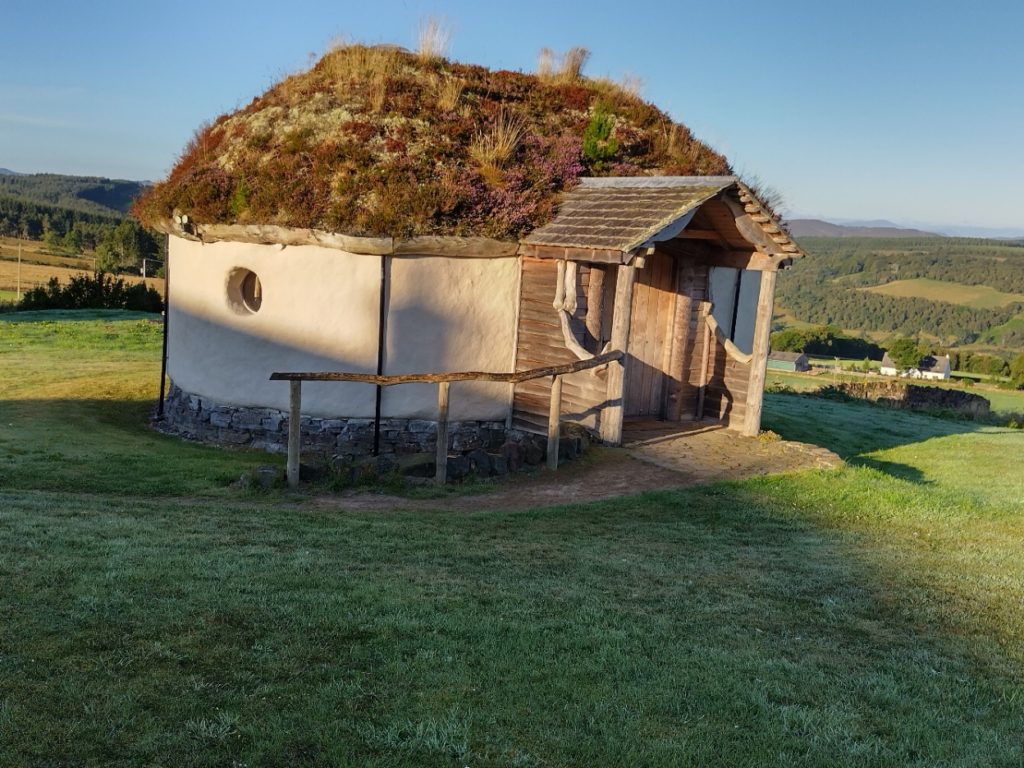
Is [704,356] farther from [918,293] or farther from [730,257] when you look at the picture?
[918,293]

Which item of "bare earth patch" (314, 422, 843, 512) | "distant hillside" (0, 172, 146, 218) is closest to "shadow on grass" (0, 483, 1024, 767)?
"bare earth patch" (314, 422, 843, 512)

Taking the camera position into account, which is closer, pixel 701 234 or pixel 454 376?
pixel 454 376

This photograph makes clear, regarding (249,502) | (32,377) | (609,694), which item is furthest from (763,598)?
(32,377)

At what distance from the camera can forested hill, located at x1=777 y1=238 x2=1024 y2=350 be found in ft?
412

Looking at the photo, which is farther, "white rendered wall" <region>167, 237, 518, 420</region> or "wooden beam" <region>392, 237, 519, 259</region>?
"white rendered wall" <region>167, 237, 518, 420</region>

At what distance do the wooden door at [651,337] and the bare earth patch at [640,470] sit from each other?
826mm

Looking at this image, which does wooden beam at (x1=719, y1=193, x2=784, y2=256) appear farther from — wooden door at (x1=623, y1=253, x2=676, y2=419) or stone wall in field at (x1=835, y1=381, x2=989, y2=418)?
stone wall in field at (x1=835, y1=381, x2=989, y2=418)

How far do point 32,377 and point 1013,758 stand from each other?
18312mm

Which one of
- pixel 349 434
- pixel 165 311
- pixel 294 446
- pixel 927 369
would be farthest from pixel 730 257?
pixel 927 369

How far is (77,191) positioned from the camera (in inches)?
5531

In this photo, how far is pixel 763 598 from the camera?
6656 millimetres

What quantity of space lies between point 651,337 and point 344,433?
4.91m

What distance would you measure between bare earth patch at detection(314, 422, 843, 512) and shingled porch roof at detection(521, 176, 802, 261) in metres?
2.65

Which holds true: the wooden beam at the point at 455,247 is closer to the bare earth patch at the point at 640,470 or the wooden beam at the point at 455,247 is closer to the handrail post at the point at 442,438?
the handrail post at the point at 442,438
